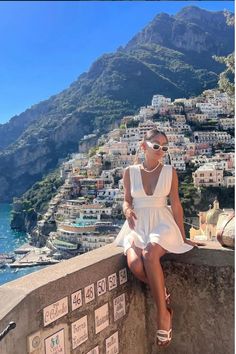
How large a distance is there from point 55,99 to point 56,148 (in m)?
26.1

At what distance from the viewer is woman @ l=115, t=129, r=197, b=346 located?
1974 mm

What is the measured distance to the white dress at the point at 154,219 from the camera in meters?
2.04

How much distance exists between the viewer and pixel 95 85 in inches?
3772

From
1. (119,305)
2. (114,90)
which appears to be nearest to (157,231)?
(119,305)

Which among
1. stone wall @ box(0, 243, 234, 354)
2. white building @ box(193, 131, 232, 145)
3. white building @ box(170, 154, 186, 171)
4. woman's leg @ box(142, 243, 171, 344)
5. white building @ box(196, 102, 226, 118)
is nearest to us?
stone wall @ box(0, 243, 234, 354)

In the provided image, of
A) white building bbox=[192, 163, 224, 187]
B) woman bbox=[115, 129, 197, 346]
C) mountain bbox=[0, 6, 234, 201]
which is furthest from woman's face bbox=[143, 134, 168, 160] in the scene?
mountain bbox=[0, 6, 234, 201]

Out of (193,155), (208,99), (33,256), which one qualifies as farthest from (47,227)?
(208,99)

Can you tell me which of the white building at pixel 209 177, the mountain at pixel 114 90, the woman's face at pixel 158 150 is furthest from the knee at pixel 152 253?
the mountain at pixel 114 90

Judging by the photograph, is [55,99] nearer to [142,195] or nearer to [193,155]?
[193,155]

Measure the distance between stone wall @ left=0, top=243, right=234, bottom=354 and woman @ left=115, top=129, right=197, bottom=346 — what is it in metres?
0.13

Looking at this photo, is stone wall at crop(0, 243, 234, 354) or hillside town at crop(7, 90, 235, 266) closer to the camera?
stone wall at crop(0, 243, 234, 354)

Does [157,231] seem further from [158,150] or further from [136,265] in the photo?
[158,150]

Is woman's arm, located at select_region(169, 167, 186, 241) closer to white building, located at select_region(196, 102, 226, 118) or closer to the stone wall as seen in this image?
the stone wall

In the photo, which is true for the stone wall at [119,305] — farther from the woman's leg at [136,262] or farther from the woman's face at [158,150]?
the woman's face at [158,150]
